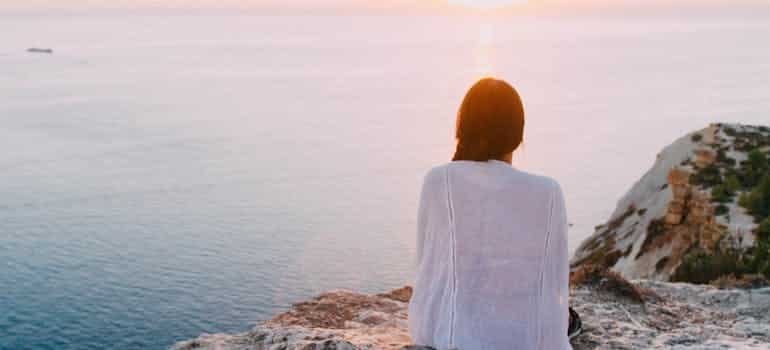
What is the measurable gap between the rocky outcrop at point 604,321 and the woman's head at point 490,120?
68.5 inches

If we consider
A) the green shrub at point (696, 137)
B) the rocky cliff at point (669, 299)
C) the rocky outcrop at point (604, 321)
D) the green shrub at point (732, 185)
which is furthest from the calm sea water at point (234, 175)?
the rocky outcrop at point (604, 321)

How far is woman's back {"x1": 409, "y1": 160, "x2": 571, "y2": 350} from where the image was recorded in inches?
240

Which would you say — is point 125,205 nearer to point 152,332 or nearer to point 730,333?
point 152,332

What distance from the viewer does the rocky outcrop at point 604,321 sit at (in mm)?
7031

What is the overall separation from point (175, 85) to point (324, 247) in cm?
8762

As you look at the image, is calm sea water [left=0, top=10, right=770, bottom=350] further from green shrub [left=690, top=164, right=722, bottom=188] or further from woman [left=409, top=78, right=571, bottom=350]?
woman [left=409, top=78, right=571, bottom=350]

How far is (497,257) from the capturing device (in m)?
6.19

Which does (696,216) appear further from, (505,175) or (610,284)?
(505,175)

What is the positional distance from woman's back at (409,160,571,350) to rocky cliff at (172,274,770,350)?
1.84 ft

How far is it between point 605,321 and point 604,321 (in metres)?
0.01

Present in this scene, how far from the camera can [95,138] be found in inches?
3361

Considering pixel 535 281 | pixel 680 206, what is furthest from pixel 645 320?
pixel 680 206

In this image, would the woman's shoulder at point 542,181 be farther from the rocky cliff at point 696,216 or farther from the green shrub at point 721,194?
the green shrub at point 721,194

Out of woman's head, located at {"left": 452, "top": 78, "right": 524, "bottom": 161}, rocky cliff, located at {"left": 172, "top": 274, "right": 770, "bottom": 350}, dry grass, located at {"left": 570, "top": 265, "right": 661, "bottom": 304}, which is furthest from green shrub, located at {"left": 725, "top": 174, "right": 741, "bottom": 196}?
woman's head, located at {"left": 452, "top": 78, "right": 524, "bottom": 161}
